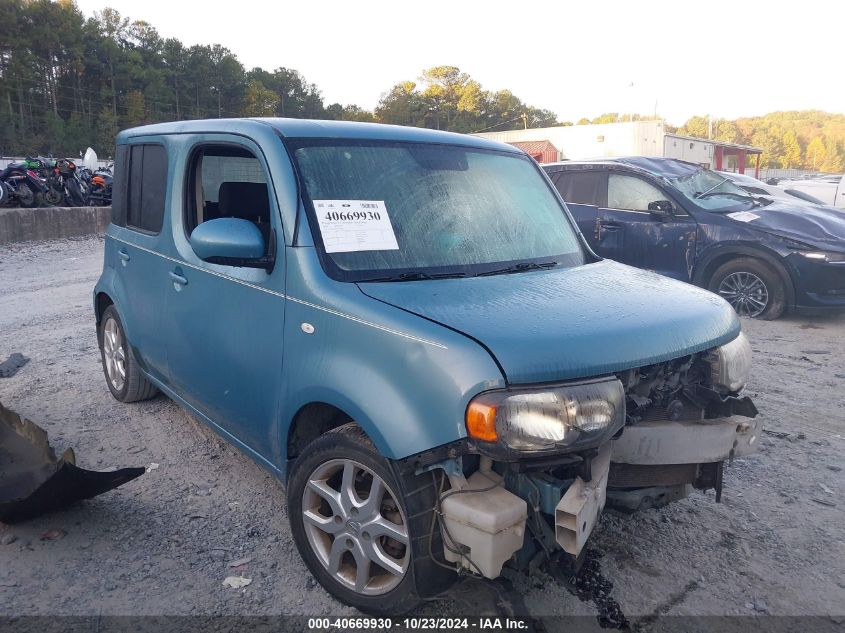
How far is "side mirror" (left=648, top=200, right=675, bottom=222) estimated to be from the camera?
7594mm

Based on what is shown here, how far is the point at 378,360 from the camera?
89.4 inches

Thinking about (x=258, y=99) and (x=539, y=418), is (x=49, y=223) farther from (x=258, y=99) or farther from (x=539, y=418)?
(x=258, y=99)

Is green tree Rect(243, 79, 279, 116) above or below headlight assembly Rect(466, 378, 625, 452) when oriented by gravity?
above

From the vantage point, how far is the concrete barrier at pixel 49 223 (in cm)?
1363

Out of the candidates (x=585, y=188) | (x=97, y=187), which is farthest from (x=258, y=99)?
(x=585, y=188)

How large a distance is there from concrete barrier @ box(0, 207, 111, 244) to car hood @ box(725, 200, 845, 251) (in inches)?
471

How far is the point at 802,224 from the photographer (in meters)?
7.27

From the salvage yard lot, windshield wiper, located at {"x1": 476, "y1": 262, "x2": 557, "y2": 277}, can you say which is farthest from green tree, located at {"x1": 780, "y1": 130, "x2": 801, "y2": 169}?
windshield wiper, located at {"x1": 476, "y1": 262, "x2": 557, "y2": 277}

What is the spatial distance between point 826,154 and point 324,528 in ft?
486

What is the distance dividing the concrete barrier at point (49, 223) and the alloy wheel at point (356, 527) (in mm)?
12667

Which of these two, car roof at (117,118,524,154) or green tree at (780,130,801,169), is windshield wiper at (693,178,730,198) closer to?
car roof at (117,118,524,154)

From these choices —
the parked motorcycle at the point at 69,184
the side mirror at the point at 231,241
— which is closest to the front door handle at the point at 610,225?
the side mirror at the point at 231,241

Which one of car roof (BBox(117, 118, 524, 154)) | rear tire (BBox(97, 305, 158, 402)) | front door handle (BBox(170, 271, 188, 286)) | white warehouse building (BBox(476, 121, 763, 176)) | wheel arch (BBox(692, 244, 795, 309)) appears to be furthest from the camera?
white warehouse building (BBox(476, 121, 763, 176))

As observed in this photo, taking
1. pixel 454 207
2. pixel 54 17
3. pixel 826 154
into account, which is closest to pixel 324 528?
pixel 454 207
